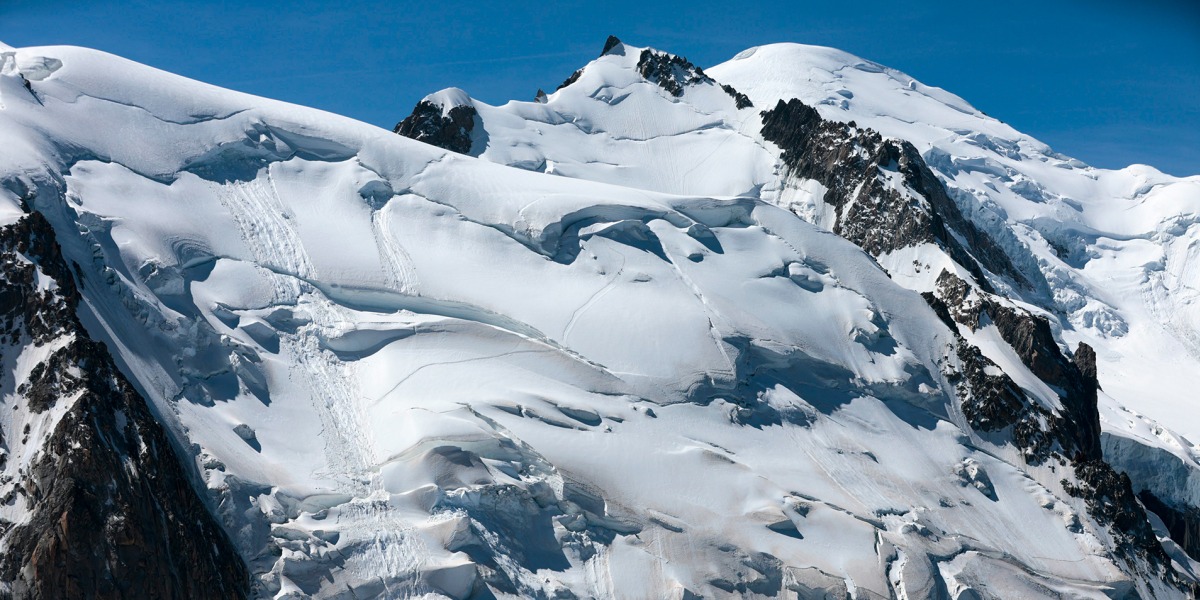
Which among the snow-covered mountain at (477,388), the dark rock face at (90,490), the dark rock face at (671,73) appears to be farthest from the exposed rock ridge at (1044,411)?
the dark rock face at (90,490)

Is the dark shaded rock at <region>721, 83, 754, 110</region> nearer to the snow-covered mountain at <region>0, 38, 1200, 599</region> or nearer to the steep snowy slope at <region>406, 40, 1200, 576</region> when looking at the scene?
the steep snowy slope at <region>406, 40, 1200, 576</region>

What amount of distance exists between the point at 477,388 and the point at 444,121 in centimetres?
3857

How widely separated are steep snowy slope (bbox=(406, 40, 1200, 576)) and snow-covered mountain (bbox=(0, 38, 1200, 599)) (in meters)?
3.67

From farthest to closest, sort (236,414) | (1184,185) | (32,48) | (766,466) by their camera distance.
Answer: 1. (1184,185)
2. (32,48)
3. (766,466)
4. (236,414)

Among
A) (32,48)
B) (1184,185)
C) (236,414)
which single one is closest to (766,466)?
(236,414)

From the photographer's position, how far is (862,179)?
288ft

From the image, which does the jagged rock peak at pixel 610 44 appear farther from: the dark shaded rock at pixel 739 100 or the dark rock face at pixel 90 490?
the dark rock face at pixel 90 490

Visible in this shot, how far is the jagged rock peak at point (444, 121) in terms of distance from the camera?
86.7m

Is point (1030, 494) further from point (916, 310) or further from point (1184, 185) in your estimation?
point (1184, 185)

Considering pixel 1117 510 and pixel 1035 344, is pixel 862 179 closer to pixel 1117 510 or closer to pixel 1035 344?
pixel 1035 344

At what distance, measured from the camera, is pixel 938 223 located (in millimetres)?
85250

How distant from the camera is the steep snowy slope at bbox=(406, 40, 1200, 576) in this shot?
85688 mm

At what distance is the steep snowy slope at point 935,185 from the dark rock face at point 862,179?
0.15 m

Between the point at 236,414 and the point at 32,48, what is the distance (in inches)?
1094
